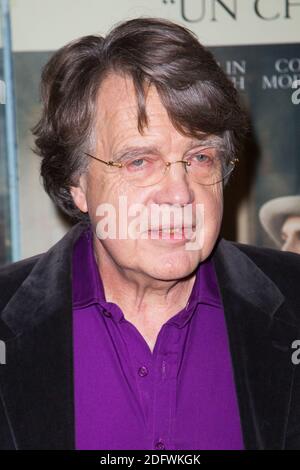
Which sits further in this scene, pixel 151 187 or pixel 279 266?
pixel 279 266

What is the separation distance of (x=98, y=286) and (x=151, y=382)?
255 millimetres

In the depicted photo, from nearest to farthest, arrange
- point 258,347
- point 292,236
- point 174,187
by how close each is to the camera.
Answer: point 174,187 → point 258,347 → point 292,236

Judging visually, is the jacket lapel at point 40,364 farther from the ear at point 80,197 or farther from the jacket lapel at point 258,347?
the jacket lapel at point 258,347

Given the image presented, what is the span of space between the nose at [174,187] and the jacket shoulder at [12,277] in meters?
0.41

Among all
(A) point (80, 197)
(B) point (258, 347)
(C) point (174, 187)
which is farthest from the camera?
(A) point (80, 197)

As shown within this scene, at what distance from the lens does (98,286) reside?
1.47 metres

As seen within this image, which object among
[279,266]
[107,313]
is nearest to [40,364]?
[107,313]

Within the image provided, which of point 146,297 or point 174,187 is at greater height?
point 174,187

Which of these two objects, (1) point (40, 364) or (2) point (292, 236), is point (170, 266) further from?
(2) point (292, 236)

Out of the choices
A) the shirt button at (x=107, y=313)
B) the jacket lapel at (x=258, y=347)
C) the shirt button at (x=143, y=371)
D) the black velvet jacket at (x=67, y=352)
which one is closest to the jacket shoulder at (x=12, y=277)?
the black velvet jacket at (x=67, y=352)

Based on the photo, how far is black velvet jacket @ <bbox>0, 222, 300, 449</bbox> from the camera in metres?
1.32

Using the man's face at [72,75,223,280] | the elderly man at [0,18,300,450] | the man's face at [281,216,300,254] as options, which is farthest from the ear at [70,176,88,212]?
the man's face at [281,216,300,254]

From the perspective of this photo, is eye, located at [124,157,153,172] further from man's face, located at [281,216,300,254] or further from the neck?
man's face, located at [281,216,300,254]
